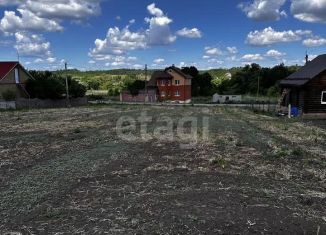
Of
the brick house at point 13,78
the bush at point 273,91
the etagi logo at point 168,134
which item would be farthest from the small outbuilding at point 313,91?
the bush at point 273,91

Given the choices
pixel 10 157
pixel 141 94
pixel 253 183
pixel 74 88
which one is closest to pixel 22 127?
pixel 10 157

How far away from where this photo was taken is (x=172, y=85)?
7131 centimetres

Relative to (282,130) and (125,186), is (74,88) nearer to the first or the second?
(282,130)

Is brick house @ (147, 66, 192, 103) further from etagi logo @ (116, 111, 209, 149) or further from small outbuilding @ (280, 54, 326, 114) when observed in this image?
etagi logo @ (116, 111, 209, 149)

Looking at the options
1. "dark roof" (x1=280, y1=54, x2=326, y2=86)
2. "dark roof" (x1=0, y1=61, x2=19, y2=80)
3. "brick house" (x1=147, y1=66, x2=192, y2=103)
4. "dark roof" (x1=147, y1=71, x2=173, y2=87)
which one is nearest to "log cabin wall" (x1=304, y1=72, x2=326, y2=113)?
"dark roof" (x1=280, y1=54, x2=326, y2=86)

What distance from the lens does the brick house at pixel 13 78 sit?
47.9 metres

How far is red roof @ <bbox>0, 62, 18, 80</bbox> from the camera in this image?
47.9 m

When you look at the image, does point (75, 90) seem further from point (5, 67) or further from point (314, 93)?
point (314, 93)

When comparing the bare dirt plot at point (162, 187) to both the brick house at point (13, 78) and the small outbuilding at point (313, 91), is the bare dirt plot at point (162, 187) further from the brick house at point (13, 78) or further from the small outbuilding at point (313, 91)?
the brick house at point (13, 78)

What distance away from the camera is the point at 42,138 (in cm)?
1922

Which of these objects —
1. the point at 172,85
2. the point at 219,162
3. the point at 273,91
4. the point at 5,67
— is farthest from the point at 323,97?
the point at 273,91

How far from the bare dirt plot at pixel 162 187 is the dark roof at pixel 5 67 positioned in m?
33.6

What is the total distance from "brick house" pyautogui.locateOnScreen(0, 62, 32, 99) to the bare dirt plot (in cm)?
3349

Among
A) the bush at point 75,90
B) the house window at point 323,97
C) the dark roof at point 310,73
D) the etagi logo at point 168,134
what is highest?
the dark roof at point 310,73
